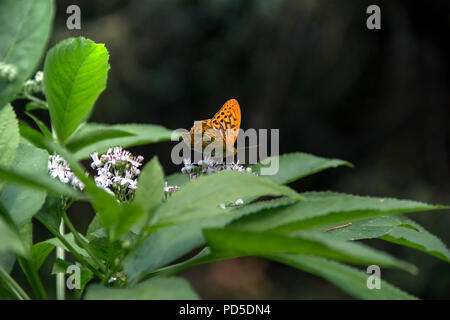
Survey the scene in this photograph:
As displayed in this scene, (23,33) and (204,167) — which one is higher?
(23,33)

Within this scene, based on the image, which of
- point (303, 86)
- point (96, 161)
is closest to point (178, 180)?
point (96, 161)

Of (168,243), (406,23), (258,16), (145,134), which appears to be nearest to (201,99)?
(258,16)

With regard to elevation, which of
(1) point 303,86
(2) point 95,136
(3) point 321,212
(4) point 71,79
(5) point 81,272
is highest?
(1) point 303,86

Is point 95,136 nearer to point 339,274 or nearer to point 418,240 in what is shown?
point 339,274

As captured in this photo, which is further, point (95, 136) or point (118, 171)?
point (118, 171)

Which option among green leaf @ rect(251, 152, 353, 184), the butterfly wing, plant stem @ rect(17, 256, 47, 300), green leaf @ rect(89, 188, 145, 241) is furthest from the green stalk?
the butterfly wing

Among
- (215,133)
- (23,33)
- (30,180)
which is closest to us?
(30,180)
